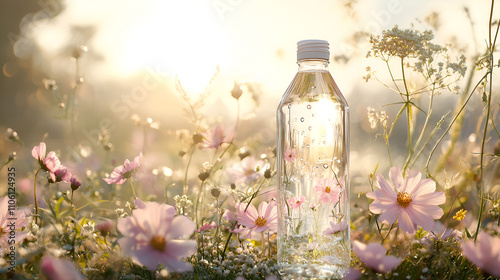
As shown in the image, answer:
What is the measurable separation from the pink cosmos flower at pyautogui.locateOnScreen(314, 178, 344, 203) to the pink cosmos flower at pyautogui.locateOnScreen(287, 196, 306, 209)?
0.04 meters

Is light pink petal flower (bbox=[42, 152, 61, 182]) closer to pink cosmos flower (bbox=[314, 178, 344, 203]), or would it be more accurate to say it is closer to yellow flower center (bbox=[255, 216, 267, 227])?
yellow flower center (bbox=[255, 216, 267, 227])

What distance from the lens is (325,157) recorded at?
1.35 m

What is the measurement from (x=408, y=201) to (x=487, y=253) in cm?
23

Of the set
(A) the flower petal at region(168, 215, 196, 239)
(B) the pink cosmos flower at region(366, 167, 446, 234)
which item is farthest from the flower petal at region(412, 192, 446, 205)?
(A) the flower petal at region(168, 215, 196, 239)

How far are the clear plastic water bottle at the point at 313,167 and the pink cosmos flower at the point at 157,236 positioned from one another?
46 centimetres

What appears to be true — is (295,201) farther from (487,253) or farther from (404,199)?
(487,253)

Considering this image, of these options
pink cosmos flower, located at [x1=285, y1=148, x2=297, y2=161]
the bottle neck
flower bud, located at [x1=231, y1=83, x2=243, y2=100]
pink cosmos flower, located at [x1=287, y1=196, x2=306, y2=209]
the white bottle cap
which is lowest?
pink cosmos flower, located at [x1=287, y1=196, x2=306, y2=209]

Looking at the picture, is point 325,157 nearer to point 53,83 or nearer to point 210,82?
point 210,82

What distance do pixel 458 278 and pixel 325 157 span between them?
0.43 m

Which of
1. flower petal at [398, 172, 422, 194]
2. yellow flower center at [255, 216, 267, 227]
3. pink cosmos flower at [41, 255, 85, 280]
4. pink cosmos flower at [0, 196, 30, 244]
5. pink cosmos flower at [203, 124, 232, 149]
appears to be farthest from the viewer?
pink cosmos flower at [203, 124, 232, 149]

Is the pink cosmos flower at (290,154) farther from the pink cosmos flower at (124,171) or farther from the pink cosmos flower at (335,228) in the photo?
the pink cosmos flower at (124,171)

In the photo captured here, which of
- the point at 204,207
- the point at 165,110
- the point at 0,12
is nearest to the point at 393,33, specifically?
the point at 204,207

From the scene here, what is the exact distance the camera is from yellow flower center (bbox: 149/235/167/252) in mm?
871

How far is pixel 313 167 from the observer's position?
1.35m
